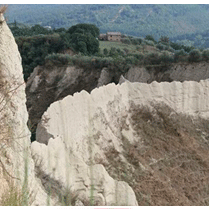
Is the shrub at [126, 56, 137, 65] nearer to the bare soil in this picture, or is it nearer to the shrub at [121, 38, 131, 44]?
the bare soil

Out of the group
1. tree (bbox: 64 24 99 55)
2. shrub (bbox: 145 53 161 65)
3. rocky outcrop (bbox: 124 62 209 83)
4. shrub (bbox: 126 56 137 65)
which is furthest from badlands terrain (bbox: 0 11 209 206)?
tree (bbox: 64 24 99 55)

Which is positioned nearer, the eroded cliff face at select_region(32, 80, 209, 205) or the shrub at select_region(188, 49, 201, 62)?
the eroded cliff face at select_region(32, 80, 209, 205)

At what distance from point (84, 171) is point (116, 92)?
4.65 metres

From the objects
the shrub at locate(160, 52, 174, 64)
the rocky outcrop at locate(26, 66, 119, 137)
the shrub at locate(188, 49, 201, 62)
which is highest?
the shrub at locate(160, 52, 174, 64)

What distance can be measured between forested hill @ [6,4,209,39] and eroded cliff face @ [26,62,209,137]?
39452mm

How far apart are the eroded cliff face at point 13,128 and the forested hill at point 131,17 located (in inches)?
2333

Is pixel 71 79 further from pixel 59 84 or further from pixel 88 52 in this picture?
pixel 88 52

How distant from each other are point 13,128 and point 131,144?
6095 mm

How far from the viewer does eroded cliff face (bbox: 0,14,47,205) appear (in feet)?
16.3

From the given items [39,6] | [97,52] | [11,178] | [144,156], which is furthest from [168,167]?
[39,6]

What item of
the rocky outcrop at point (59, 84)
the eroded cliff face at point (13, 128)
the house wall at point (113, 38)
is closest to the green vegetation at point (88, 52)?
the rocky outcrop at point (59, 84)

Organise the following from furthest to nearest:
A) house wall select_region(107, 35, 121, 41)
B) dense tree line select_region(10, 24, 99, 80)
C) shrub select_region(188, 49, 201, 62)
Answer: house wall select_region(107, 35, 121, 41) < dense tree line select_region(10, 24, 99, 80) < shrub select_region(188, 49, 201, 62)

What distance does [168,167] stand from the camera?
34.6 ft

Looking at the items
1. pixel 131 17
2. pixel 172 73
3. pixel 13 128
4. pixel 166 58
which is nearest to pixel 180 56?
pixel 166 58
